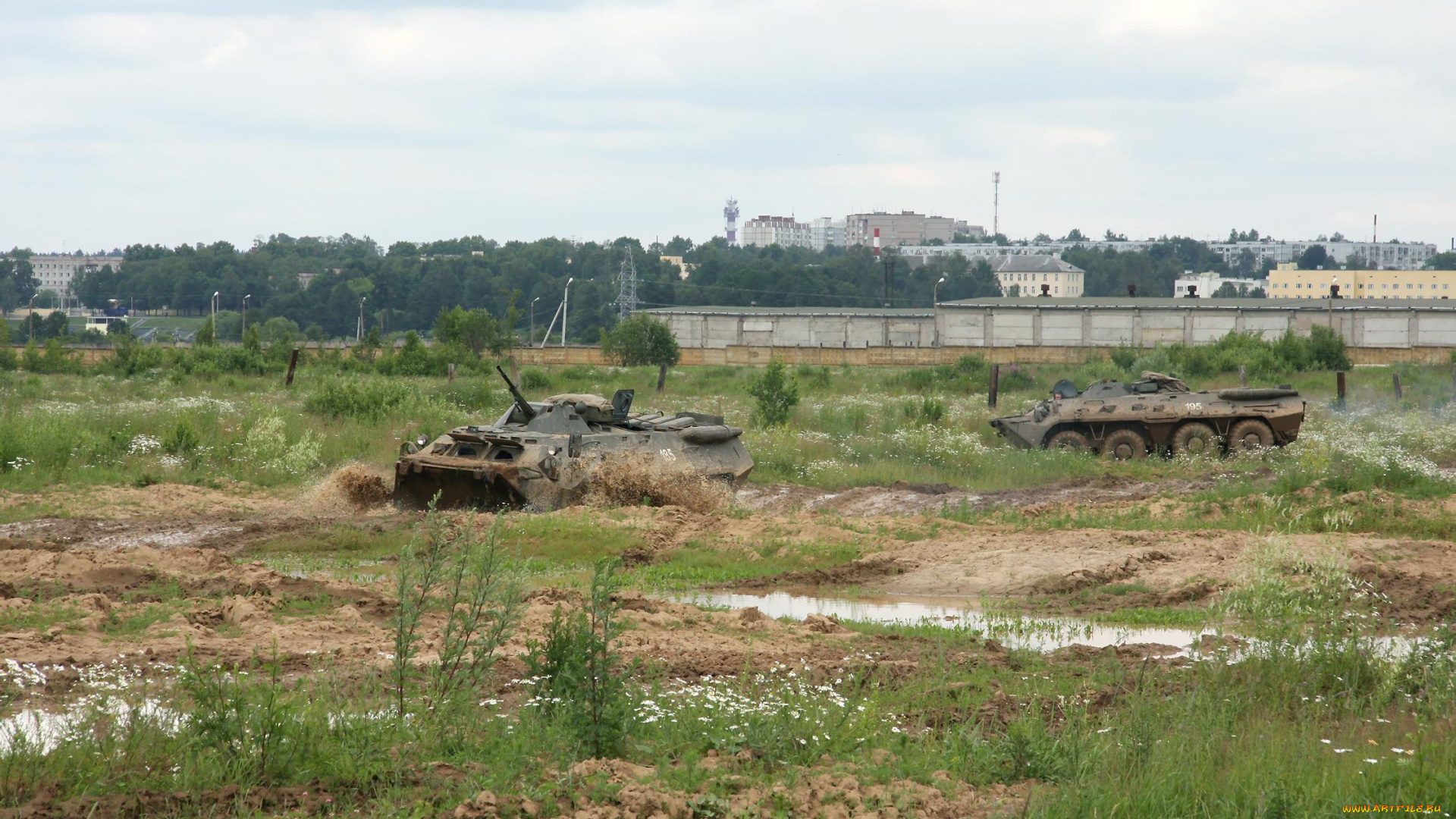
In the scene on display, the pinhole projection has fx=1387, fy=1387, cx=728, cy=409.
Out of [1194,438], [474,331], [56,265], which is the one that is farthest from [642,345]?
[56,265]

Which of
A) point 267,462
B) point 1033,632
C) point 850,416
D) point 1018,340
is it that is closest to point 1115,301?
point 1018,340

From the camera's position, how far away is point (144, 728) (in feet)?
21.6

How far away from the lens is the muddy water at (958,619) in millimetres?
11047

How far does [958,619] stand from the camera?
11.9m

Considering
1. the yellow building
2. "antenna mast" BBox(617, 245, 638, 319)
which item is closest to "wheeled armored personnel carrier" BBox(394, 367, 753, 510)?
"antenna mast" BBox(617, 245, 638, 319)

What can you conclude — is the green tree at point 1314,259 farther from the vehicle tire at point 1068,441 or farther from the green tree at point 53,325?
the vehicle tire at point 1068,441

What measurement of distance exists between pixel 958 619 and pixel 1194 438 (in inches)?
619

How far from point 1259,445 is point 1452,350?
25.4m

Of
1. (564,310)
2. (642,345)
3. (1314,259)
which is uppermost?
(1314,259)

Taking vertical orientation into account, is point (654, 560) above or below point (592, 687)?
below

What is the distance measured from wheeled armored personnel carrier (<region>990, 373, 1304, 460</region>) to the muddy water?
44.8ft

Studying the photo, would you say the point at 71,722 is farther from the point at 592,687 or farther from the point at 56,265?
the point at 56,265

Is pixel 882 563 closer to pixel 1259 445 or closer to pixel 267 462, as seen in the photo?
pixel 267 462

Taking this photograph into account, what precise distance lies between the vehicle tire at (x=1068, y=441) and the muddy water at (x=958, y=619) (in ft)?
44.4
